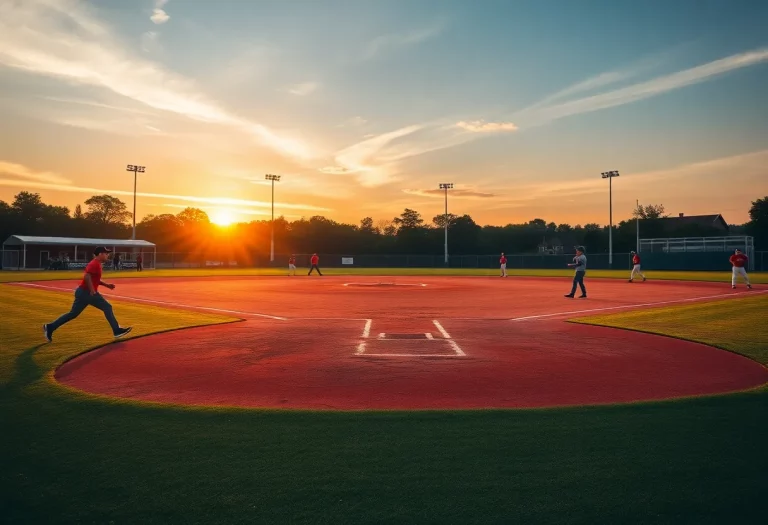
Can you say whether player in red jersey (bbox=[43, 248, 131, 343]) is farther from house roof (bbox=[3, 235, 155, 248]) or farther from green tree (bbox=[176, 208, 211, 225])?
green tree (bbox=[176, 208, 211, 225])

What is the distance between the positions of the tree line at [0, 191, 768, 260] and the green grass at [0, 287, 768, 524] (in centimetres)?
7336

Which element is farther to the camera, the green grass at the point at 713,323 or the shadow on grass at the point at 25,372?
the green grass at the point at 713,323

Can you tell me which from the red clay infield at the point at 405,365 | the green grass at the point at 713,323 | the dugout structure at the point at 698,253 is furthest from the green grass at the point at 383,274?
the red clay infield at the point at 405,365

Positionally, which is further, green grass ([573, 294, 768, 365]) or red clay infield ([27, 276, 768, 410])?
green grass ([573, 294, 768, 365])

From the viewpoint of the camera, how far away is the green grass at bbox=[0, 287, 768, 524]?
3508 mm

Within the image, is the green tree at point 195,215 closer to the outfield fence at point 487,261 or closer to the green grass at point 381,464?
the outfield fence at point 487,261

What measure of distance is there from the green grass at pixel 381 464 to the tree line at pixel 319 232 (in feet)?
241

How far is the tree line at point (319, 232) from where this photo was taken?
81562 mm

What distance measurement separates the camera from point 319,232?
10075 cm

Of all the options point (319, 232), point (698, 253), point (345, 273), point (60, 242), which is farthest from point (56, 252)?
point (698, 253)

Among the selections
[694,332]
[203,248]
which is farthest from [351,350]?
[203,248]

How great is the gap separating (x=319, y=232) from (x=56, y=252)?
169ft

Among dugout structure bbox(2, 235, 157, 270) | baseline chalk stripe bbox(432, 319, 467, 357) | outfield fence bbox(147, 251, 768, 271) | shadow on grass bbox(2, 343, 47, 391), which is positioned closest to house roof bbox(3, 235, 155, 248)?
dugout structure bbox(2, 235, 157, 270)

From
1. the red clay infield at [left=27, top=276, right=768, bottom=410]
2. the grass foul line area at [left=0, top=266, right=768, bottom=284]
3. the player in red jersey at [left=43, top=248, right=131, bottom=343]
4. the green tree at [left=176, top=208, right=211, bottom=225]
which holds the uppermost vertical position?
the green tree at [left=176, top=208, right=211, bottom=225]
